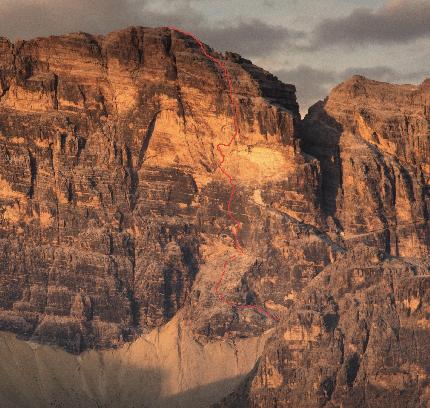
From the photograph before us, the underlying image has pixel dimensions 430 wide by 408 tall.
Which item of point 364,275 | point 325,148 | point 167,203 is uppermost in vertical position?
point 325,148

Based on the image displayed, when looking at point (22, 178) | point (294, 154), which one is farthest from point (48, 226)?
point (294, 154)

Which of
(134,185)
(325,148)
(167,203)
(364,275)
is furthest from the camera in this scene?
(325,148)

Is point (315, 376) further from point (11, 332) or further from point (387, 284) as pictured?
point (11, 332)

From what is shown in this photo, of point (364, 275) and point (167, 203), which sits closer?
point (364, 275)

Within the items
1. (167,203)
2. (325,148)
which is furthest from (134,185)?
(325,148)

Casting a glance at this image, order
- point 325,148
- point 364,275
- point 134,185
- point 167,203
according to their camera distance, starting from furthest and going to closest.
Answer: point 325,148
point 134,185
point 167,203
point 364,275

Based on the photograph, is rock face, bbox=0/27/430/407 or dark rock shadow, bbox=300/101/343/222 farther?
dark rock shadow, bbox=300/101/343/222

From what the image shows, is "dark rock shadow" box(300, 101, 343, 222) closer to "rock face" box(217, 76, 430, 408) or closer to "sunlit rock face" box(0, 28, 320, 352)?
"rock face" box(217, 76, 430, 408)

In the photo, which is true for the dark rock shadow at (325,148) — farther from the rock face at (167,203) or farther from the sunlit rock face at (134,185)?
the sunlit rock face at (134,185)

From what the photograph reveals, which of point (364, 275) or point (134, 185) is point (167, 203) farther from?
point (364, 275)

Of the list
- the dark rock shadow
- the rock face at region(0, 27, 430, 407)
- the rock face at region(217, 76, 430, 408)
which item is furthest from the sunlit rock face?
the rock face at region(217, 76, 430, 408)
